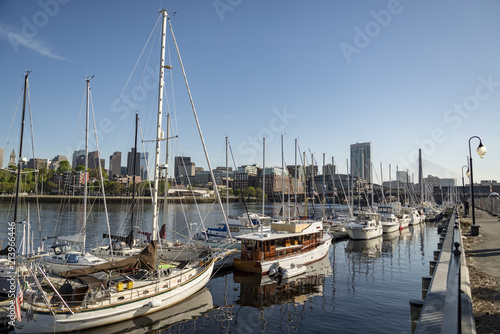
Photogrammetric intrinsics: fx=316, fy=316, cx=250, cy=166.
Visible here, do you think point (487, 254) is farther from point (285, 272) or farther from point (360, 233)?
point (360, 233)

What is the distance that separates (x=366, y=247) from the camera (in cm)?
4291

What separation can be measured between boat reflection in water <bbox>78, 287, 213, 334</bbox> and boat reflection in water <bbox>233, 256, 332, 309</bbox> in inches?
98.0

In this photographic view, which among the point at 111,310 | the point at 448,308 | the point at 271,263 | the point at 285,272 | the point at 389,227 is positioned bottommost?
the point at 389,227

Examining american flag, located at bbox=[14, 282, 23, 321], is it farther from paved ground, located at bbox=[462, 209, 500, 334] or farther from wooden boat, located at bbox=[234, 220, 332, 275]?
paved ground, located at bbox=[462, 209, 500, 334]

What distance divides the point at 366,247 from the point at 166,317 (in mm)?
32634

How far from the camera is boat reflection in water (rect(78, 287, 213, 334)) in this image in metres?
15.8

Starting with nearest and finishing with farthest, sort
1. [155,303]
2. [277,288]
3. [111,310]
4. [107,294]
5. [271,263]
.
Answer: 1. [111,310]
2. [107,294]
3. [155,303]
4. [277,288]
5. [271,263]

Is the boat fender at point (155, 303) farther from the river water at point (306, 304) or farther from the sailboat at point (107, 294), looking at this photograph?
the river water at point (306, 304)

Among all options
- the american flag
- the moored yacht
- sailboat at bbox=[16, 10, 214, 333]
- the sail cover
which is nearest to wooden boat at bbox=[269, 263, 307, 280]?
sailboat at bbox=[16, 10, 214, 333]

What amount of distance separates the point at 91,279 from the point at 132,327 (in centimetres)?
325

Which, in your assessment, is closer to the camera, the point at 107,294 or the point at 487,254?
the point at 107,294

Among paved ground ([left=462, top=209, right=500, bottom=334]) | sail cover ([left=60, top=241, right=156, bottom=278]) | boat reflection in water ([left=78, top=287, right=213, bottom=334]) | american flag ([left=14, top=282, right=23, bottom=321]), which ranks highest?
paved ground ([left=462, top=209, right=500, bottom=334])

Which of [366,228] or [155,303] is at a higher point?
[366,228]

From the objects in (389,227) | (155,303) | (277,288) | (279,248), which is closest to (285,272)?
(277,288)
